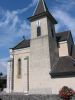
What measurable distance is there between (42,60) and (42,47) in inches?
83.2

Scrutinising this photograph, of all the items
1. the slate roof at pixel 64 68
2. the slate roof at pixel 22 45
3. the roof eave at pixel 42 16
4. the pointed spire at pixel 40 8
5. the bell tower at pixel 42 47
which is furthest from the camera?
the slate roof at pixel 22 45

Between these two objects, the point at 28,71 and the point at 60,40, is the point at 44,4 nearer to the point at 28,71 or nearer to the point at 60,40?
the point at 60,40

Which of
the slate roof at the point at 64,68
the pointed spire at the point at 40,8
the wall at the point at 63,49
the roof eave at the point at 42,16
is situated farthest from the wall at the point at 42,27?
the slate roof at the point at 64,68

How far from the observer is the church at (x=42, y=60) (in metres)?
28.6

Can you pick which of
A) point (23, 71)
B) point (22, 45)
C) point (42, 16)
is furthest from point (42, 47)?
point (22, 45)

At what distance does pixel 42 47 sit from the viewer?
31547 millimetres

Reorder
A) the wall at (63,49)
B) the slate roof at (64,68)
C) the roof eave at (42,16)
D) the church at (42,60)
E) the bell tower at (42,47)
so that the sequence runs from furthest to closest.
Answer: the wall at (63,49)
the roof eave at (42,16)
the bell tower at (42,47)
the church at (42,60)
the slate roof at (64,68)

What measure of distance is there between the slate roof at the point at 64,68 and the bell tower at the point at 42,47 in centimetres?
85

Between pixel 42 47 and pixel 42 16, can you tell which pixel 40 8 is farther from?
pixel 42 47

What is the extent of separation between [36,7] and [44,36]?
22.8 ft

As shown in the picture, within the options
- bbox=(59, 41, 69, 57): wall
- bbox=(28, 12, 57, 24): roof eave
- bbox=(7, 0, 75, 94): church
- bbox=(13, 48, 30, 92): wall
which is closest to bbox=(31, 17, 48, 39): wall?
bbox=(7, 0, 75, 94): church

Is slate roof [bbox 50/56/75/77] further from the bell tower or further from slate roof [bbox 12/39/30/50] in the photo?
slate roof [bbox 12/39/30/50]

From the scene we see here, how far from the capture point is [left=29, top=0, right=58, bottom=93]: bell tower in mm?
30145

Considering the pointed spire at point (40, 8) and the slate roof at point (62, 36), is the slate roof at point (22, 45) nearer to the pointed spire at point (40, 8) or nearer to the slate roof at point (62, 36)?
the slate roof at point (62, 36)
